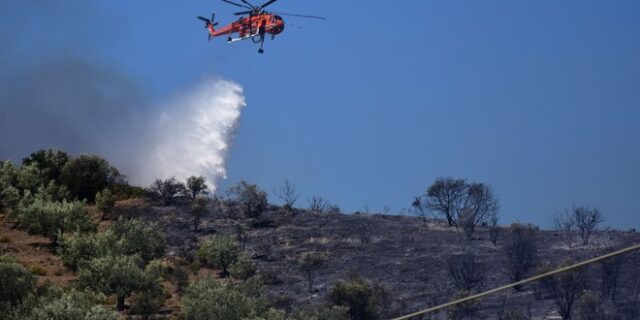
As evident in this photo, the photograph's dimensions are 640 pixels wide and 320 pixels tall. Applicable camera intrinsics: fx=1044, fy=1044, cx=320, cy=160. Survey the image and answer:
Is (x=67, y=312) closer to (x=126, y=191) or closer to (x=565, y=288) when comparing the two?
(x=565, y=288)

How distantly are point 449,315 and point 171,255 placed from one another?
15803mm

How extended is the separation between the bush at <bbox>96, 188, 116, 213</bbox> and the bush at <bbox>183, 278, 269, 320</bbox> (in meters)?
18.2

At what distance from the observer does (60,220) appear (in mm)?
42969

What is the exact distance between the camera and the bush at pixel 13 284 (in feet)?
99.0

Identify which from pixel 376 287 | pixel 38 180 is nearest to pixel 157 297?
pixel 376 287

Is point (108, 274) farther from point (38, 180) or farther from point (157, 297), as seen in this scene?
point (38, 180)

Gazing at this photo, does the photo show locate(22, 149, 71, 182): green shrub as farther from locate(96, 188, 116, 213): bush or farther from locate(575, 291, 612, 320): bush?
locate(575, 291, 612, 320): bush

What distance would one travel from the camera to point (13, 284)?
1194 inches

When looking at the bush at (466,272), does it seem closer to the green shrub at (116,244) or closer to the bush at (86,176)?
the green shrub at (116,244)

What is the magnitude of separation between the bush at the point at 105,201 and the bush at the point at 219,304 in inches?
717

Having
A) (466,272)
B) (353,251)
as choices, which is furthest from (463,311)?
(353,251)

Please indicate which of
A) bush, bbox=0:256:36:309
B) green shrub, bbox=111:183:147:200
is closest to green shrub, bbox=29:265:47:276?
bush, bbox=0:256:36:309

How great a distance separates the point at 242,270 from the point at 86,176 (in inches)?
717

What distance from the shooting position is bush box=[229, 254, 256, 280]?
38.6 m
